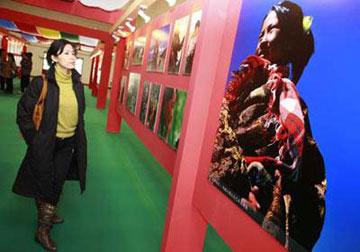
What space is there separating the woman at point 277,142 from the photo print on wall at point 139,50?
192 inches

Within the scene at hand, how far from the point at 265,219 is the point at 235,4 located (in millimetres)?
1504

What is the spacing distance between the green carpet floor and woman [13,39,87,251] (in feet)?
0.99

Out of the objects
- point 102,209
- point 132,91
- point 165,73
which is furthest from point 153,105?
point 132,91

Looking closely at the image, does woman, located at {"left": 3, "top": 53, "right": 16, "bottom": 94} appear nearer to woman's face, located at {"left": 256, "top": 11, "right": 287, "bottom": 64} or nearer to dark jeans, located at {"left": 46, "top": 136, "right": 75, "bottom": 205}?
dark jeans, located at {"left": 46, "top": 136, "right": 75, "bottom": 205}

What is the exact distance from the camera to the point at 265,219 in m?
1.92

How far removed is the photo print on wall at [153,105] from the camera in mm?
5215

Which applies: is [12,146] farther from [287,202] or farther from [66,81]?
[287,202]

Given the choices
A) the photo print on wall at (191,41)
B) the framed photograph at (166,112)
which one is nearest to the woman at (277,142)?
the photo print on wall at (191,41)

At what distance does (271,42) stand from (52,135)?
2.02m

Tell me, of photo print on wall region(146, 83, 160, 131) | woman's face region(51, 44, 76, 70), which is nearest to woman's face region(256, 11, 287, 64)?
woman's face region(51, 44, 76, 70)

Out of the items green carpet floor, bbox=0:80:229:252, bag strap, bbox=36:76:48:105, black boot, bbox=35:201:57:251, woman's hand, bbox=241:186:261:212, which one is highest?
bag strap, bbox=36:76:48:105

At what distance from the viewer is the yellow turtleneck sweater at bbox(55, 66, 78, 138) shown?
3221 millimetres

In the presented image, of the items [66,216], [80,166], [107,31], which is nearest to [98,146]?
[66,216]

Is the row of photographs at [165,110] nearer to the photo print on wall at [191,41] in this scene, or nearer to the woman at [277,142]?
the photo print on wall at [191,41]
